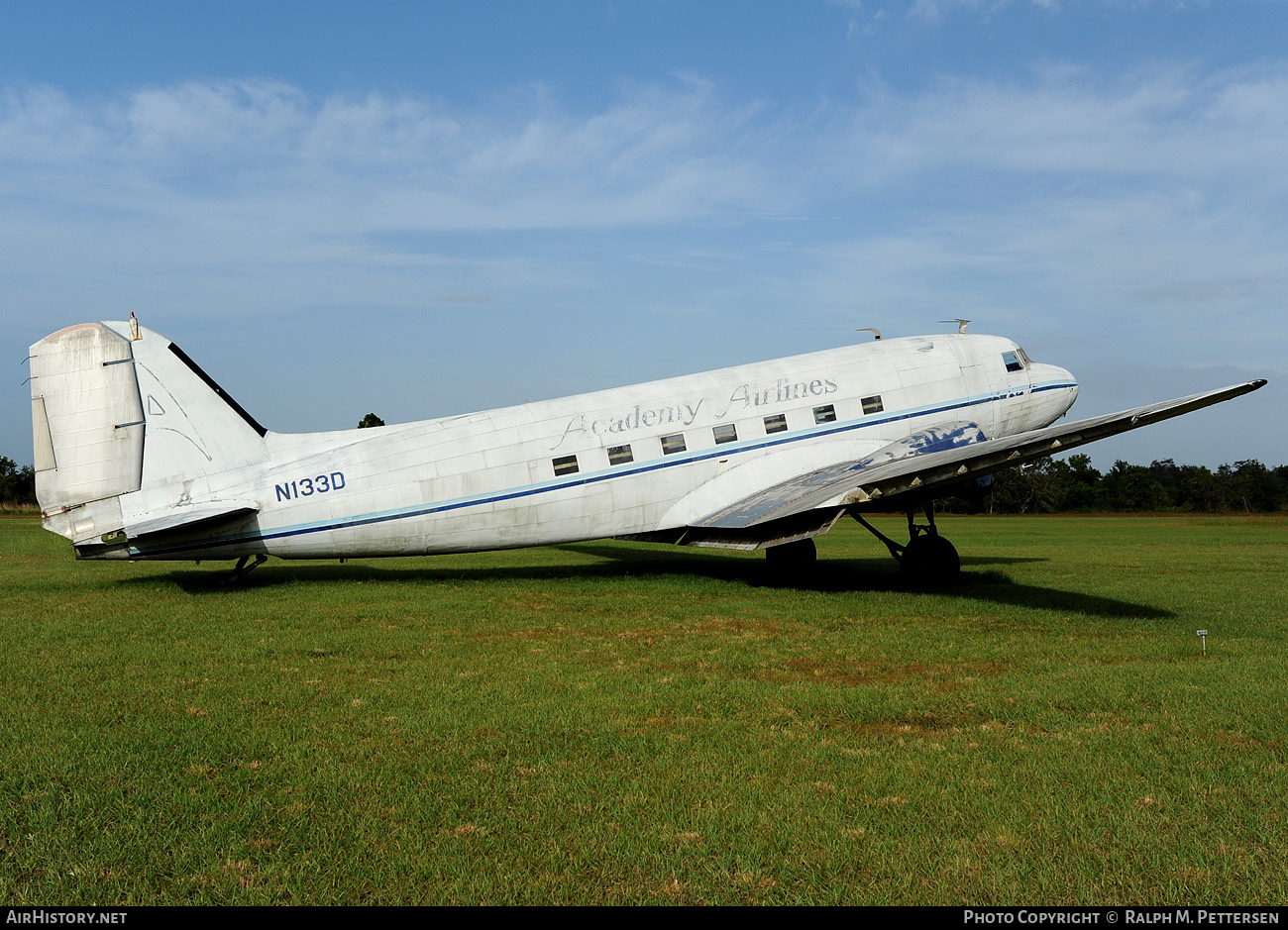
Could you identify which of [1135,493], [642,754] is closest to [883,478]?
[642,754]

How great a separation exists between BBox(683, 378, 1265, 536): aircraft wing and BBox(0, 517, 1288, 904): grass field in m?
1.89

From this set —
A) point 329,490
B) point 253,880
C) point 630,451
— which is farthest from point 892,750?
point 329,490

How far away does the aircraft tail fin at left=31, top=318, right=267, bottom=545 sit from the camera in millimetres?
14242

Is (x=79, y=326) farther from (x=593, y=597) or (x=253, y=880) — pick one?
(x=253, y=880)

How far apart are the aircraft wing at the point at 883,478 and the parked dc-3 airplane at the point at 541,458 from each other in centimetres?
5

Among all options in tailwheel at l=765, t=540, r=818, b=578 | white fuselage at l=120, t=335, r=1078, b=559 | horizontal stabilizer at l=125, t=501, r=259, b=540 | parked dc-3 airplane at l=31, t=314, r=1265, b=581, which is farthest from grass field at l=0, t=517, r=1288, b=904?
tailwheel at l=765, t=540, r=818, b=578

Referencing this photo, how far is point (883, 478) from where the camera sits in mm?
14023

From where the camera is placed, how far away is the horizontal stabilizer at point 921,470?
12406 millimetres

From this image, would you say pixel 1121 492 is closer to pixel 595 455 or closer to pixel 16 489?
pixel 595 455

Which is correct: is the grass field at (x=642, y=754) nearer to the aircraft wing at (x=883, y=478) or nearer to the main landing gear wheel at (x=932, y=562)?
the aircraft wing at (x=883, y=478)

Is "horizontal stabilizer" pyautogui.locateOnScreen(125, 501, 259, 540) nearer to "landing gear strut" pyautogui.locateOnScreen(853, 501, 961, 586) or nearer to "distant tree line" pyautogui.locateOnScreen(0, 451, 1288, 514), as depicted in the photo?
"landing gear strut" pyautogui.locateOnScreen(853, 501, 961, 586)

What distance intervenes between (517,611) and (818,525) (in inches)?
218

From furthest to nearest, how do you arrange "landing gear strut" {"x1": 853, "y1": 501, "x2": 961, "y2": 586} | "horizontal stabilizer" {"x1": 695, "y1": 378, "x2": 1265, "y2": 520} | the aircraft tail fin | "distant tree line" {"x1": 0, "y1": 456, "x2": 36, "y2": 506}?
1. "distant tree line" {"x1": 0, "y1": 456, "x2": 36, "y2": 506}
2. "landing gear strut" {"x1": 853, "y1": 501, "x2": 961, "y2": 586}
3. the aircraft tail fin
4. "horizontal stabilizer" {"x1": 695, "y1": 378, "x2": 1265, "y2": 520}

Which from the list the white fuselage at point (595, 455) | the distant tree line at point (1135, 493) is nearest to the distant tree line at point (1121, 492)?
the distant tree line at point (1135, 493)
